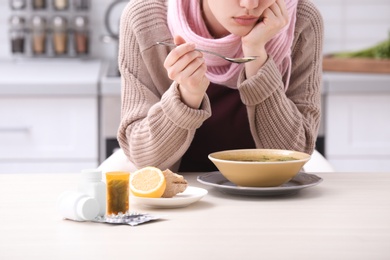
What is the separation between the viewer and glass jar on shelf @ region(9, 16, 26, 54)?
3.76 metres

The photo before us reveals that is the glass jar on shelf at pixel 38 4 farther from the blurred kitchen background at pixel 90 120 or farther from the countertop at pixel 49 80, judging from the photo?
the blurred kitchen background at pixel 90 120

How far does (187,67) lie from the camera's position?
1.62 metres

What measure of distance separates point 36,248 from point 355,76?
2322 millimetres

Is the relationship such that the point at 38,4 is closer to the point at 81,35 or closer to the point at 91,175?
the point at 81,35

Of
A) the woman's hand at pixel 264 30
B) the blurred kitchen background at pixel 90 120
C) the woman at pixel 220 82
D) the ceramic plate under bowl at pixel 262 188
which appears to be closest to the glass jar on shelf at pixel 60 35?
the blurred kitchen background at pixel 90 120

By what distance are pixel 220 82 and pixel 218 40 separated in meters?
0.13

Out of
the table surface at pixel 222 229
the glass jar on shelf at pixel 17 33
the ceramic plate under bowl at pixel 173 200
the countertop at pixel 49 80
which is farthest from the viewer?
the glass jar on shelf at pixel 17 33

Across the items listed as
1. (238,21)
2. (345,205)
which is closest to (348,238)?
(345,205)

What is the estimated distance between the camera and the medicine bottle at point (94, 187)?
1.38 m

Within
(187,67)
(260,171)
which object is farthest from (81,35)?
(260,171)

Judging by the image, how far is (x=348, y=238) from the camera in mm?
→ 1235

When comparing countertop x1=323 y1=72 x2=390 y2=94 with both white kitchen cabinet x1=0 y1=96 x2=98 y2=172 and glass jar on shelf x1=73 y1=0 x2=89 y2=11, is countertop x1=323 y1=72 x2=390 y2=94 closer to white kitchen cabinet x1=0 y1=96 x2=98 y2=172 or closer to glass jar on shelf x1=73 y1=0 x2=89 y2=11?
white kitchen cabinet x1=0 y1=96 x2=98 y2=172

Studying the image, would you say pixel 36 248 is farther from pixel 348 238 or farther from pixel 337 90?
pixel 337 90

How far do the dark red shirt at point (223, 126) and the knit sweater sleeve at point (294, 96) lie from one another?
5.6 inches
